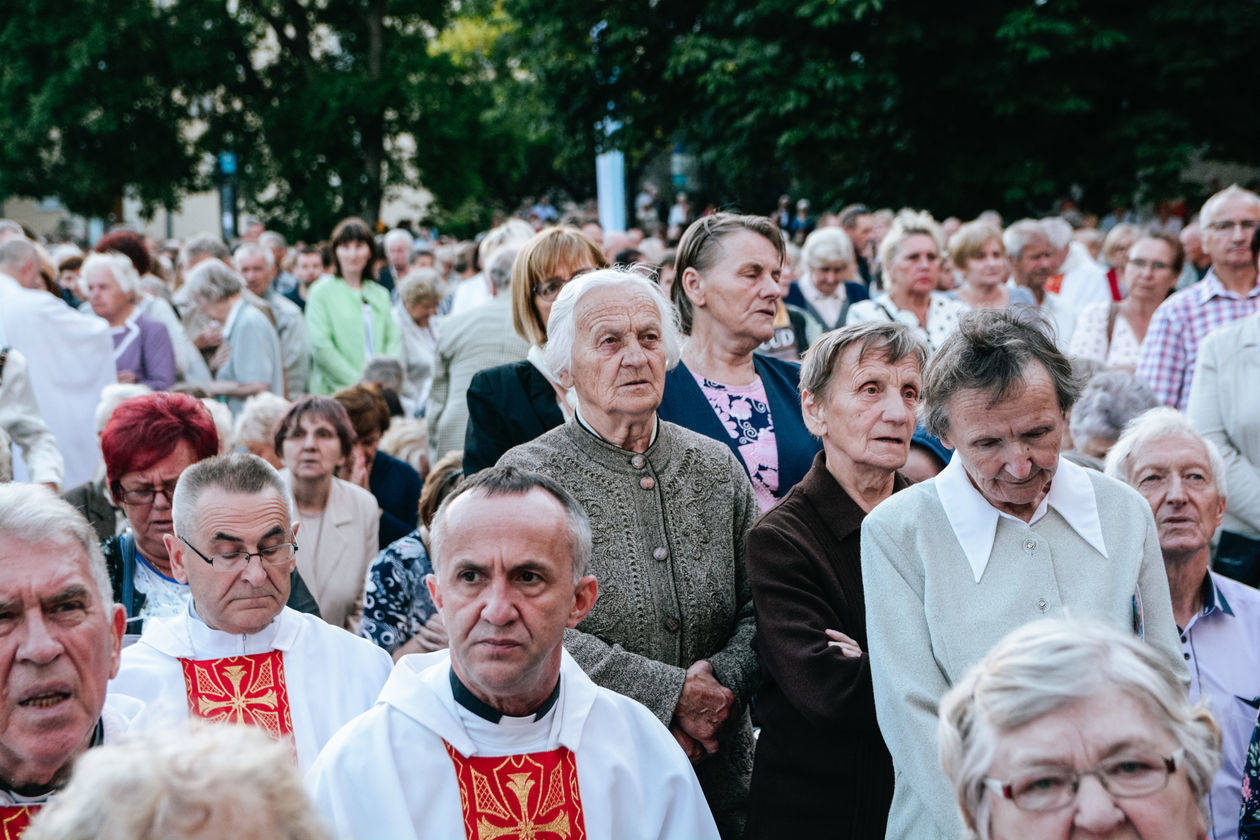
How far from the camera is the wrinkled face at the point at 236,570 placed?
11.5ft

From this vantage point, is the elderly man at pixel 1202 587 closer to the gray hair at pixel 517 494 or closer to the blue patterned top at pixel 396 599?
the gray hair at pixel 517 494

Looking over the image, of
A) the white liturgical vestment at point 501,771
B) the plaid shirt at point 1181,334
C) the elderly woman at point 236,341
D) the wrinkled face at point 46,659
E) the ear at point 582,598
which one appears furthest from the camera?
the elderly woman at point 236,341

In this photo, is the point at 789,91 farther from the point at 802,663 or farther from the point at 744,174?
the point at 802,663

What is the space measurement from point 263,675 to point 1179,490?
263cm

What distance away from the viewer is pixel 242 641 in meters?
3.54

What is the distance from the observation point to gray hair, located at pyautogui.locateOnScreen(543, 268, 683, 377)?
377cm

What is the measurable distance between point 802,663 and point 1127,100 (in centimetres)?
1721

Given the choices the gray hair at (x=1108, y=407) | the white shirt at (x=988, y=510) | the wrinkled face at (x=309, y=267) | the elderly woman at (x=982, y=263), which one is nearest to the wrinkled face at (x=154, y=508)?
the white shirt at (x=988, y=510)

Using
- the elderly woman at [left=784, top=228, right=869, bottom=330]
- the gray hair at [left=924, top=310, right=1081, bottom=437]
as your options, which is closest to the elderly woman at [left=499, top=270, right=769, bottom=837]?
the gray hair at [left=924, top=310, right=1081, bottom=437]

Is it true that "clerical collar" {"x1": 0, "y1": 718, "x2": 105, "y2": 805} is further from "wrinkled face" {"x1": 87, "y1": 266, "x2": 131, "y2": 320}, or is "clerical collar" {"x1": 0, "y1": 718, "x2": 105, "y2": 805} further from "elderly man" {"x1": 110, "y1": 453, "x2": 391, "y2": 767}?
"wrinkled face" {"x1": 87, "y1": 266, "x2": 131, "y2": 320}

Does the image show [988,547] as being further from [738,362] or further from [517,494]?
[738,362]

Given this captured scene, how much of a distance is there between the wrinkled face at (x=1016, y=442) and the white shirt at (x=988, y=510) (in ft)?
0.08

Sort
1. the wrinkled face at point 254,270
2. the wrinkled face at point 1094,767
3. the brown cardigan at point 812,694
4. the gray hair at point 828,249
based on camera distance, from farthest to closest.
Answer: the wrinkled face at point 254,270, the gray hair at point 828,249, the brown cardigan at point 812,694, the wrinkled face at point 1094,767

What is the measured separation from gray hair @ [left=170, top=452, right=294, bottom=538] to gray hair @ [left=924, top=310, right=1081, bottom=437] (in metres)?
1.74
